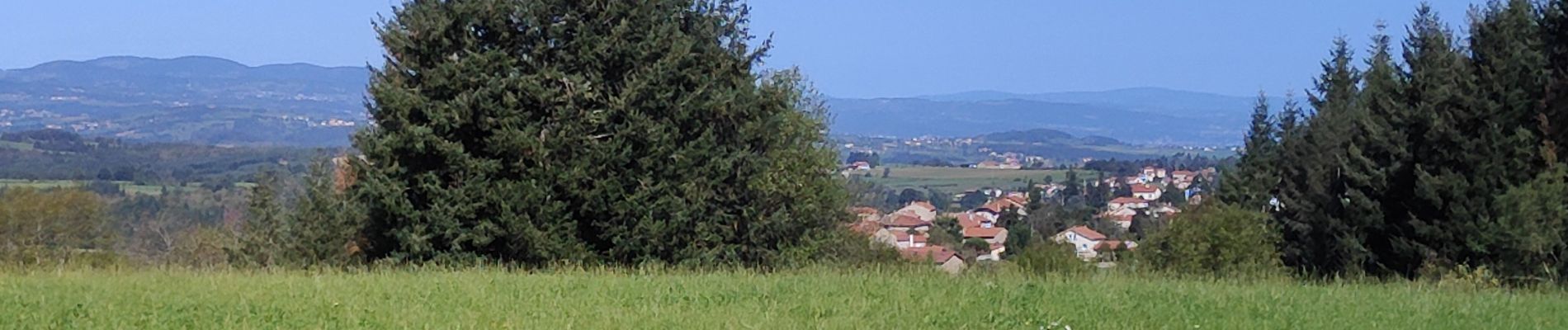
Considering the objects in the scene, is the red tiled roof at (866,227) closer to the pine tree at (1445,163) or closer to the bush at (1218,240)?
the bush at (1218,240)

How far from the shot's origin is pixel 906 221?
58500 mm

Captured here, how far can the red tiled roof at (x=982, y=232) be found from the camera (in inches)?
2319

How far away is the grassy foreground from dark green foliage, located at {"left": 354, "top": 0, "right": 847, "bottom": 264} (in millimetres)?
7271

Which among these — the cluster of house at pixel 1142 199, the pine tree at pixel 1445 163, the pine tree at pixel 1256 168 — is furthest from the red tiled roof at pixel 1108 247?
the pine tree at pixel 1445 163

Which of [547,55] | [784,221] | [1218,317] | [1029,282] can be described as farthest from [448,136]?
[1218,317]

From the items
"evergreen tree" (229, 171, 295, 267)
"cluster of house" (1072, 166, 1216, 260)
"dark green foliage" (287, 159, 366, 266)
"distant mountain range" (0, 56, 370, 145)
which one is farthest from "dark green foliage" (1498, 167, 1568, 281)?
"distant mountain range" (0, 56, 370, 145)

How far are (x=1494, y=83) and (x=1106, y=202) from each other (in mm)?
50813

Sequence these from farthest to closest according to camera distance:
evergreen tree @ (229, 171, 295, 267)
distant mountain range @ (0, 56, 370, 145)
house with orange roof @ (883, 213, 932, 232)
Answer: distant mountain range @ (0, 56, 370, 145)
house with orange roof @ (883, 213, 932, 232)
evergreen tree @ (229, 171, 295, 267)

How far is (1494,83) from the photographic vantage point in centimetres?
2845

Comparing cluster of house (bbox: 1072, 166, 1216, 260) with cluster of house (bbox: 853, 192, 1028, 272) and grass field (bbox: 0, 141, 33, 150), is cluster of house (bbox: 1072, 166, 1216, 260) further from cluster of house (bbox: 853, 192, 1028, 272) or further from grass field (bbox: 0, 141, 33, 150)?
grass field (bbox: 0, 141, 33, 150)

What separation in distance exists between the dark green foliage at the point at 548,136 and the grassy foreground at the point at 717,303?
23.9 ft

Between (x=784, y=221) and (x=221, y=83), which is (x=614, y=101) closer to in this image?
(x=784, y=221)

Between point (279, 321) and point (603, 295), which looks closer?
point (279, 321)

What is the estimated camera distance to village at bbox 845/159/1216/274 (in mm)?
40281
